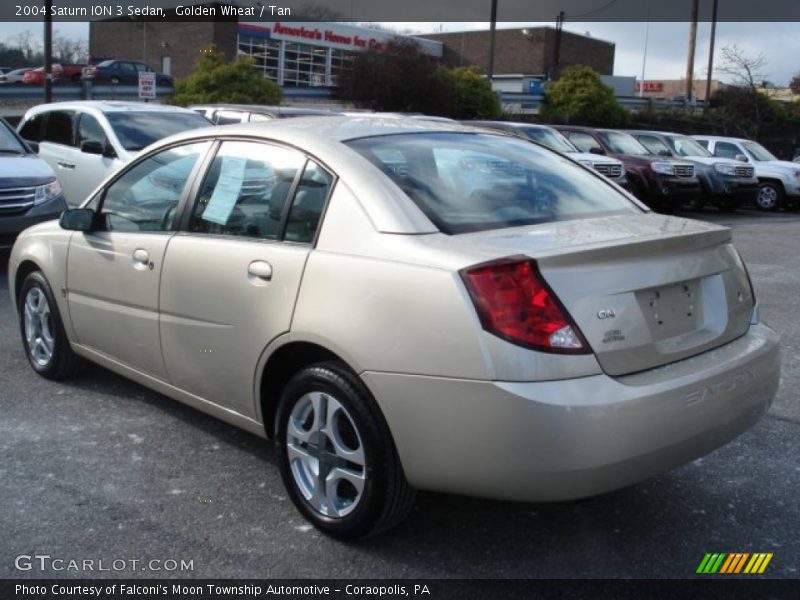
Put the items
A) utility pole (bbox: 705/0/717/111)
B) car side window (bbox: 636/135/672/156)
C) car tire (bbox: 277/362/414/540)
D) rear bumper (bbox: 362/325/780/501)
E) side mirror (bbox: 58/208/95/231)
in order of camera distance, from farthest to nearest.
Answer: utility pole (bbox: 705/0/717/111) < car side window (bbox: 636/135/672/156) < side mirror (bbox: 58/208/95/231) < car tire (bbox: 277/362/414/540) < rear bumper (bbox: 362/325/780/501)

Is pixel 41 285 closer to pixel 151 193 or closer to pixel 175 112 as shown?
pixel 151 193

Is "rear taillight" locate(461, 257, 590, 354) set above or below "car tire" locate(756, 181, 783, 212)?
above

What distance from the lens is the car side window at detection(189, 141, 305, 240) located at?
12.1 feet

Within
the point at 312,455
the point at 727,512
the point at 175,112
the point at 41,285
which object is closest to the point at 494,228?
the point at 312,455

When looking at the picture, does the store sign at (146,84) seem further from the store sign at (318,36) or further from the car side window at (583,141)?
the store sign at (318,36)

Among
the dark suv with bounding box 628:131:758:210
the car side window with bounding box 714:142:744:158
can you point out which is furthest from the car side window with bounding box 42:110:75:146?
the car side window with bounding box 714:142:744:158

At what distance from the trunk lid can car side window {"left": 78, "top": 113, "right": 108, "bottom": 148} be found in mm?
9117

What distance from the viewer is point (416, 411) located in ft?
9.68

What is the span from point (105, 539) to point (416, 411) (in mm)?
1344

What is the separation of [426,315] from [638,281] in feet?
2.49

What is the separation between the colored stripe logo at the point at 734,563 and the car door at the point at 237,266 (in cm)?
180

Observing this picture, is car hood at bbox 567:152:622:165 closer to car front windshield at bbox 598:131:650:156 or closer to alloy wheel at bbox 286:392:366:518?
car front windshield at bbox 598:131:650:156

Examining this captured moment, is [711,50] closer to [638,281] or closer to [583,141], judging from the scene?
[583,141]

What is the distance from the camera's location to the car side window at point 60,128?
38.7 feet
